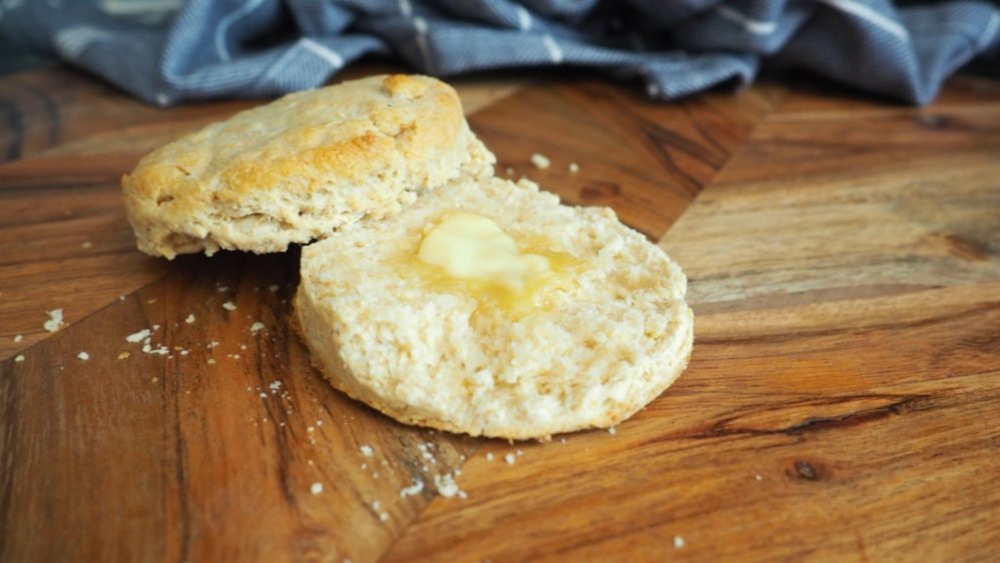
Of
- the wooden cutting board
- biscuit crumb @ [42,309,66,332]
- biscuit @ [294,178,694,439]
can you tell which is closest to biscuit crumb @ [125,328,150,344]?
the wooden cutting board

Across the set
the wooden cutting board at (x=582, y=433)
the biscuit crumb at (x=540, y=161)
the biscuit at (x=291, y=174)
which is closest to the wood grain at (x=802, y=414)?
the wooden cutting board at (x=582, y=433)

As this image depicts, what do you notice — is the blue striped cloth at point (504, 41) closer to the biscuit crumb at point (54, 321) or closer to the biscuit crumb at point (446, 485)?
the biscuit crumb at point (54, 321)

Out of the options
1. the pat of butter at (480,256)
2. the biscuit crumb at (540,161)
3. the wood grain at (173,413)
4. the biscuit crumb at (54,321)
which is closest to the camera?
the wood grain at (173,413)

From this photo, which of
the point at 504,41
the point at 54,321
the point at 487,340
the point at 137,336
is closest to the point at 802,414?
the point at 487,340

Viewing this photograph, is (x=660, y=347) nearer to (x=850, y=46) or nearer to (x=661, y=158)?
(x=661, y=158)

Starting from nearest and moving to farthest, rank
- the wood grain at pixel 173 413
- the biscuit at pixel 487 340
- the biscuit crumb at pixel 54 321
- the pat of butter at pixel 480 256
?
the wood grain at pixel 173 413
the biscuit at pixel 487 340
the pat of butter at pixel 480 256
the biscuit crumb at pixel 54 321

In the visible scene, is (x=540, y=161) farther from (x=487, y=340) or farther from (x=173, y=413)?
(x=173, y=413)
